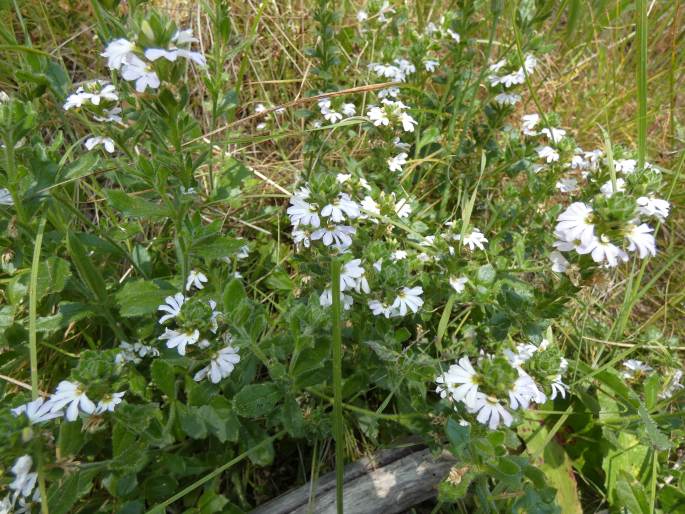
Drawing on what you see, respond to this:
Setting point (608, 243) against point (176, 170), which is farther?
point (176, 170)

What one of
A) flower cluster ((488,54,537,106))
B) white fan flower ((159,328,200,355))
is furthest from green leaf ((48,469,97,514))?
flower cluster ((488,54,537,106))

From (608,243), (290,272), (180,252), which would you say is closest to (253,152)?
(290,272)

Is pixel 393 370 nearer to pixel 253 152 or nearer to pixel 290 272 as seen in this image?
pixel 290 272

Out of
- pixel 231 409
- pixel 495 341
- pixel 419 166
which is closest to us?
pixel 231 409

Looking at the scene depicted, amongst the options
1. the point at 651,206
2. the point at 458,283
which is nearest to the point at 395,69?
the point at 458,283

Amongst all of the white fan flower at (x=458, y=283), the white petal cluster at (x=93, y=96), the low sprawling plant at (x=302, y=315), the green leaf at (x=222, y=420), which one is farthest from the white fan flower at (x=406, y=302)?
the white petal cluster at (x=93, y=96)

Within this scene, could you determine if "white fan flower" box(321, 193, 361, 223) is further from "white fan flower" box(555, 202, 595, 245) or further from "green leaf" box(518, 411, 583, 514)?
"green leaf" box(518, 411, 583, 514)

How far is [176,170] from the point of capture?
190 centimetres

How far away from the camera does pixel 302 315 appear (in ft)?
6.15

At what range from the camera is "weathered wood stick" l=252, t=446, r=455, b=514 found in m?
2.07

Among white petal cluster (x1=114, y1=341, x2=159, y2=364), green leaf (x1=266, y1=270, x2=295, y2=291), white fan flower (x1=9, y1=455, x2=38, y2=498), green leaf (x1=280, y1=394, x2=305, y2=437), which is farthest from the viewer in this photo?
green leaf (x1=266, y1=270, x2=295, y2=291)

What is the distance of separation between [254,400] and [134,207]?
0.82 metres

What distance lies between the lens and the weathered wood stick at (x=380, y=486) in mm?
2070

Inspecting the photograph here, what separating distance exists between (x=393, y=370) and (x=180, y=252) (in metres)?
0.98
